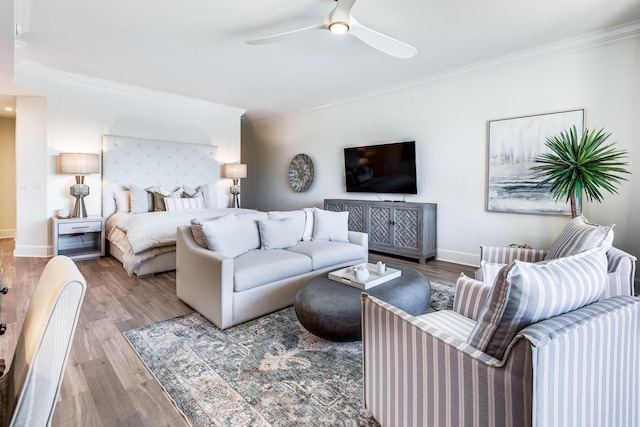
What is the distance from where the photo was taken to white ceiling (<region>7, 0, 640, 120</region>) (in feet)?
9.45

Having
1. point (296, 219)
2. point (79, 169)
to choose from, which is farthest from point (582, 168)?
point (79, 169)

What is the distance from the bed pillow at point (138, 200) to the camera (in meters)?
5.05

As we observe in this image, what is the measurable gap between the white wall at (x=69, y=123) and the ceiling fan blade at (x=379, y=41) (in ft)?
13.5

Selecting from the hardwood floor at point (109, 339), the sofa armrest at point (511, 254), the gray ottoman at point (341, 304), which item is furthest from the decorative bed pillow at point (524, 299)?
the sofa armrest at point (511, 254)

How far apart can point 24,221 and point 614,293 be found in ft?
21.5

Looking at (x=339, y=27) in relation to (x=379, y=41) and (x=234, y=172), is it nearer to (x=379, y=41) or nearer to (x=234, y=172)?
(x=379, y=41)

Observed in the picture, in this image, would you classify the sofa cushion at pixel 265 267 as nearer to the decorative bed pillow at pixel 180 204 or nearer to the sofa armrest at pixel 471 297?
the sofa armrest at pixel 471 297

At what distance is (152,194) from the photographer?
5.27 metres

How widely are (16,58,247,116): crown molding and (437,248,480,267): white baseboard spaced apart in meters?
4.85

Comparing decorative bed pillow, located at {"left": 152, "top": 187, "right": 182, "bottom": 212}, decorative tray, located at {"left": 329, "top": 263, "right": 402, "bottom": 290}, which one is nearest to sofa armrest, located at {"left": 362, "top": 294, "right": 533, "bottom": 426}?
decorative tray, located at {"left": 329, "top": 263, "right": 402, "bottom": 290}

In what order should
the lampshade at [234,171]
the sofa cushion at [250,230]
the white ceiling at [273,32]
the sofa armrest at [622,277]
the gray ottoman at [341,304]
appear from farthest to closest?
the lampshade at [234,171] < the sofa cushion at [250,230] < the white ceiling at [273,32] < the gray ottoman at [341,304] < the sofa armrest at [622,277]

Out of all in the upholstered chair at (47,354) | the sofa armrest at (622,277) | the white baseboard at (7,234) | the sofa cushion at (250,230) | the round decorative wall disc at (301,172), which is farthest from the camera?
the round decorative wall disc at (301,172)

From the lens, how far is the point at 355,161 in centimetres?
565

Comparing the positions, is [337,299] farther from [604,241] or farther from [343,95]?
[343,95]
